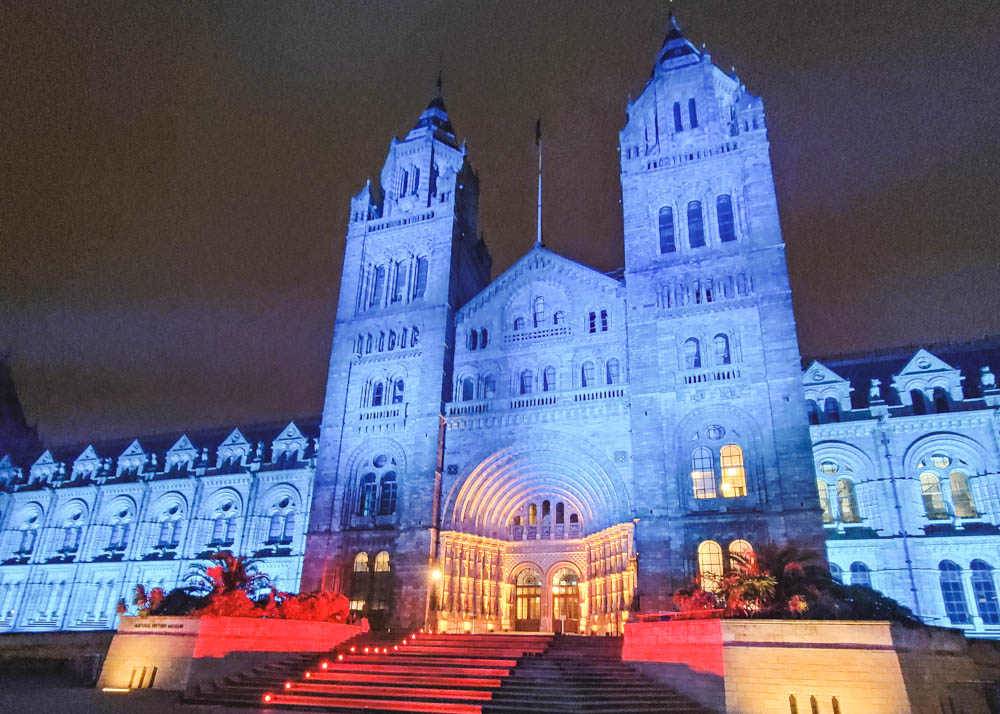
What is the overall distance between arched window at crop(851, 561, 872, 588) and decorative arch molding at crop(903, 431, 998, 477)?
4.66 m

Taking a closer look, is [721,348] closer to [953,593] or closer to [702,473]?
[702,473]

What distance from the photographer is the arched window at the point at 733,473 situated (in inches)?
1097

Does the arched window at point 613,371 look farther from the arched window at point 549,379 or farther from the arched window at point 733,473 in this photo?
the arched window at point 733,473

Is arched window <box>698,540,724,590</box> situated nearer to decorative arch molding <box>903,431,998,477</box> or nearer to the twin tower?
the twin tower

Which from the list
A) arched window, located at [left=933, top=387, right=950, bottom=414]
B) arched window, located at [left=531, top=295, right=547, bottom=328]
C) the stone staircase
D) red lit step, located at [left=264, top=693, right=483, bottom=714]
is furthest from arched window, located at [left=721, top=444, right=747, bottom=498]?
red lit step, located at [left=264, top=693, right=483, bottom=714]

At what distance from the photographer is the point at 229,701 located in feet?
66.3

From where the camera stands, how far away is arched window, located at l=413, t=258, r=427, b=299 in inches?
1502

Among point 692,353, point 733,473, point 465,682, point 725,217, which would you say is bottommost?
point 465,682

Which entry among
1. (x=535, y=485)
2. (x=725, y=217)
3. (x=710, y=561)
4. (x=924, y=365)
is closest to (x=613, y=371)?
(x=535, y=485)

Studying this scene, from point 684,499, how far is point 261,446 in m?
30.8

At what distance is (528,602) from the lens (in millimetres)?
33125

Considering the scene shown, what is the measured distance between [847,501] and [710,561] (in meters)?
9.17

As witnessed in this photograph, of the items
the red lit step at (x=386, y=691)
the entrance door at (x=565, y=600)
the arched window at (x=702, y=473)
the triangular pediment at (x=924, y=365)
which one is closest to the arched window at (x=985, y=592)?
the triangular pediment at (x=924, y=365)

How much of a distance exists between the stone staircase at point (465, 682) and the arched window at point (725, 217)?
761 inches
